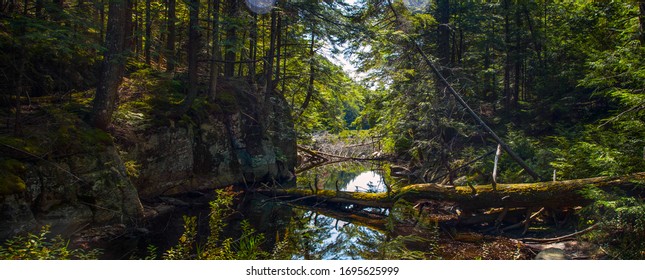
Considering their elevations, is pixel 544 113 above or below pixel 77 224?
above

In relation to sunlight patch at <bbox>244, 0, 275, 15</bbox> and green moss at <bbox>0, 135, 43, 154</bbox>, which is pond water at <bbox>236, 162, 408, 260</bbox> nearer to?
green moss at <bbox>0, 135, 43, 154</bbox>

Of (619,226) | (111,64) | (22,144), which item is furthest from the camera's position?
(111,64)

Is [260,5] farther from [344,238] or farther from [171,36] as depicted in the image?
[344,238]

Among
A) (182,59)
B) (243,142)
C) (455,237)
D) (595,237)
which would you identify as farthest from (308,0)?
(595,237)

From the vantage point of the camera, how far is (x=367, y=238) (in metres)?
8.98

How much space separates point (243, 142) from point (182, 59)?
7021 mm

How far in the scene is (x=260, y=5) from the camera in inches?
595

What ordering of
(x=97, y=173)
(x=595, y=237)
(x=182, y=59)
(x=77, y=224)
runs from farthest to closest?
(x=182, y=59) → (x=97, y=173) → (x=77, y=224) → (x=595, y=237)

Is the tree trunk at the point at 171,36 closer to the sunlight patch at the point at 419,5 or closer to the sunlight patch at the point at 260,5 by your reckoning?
the sunlight patch at the point at 260,5

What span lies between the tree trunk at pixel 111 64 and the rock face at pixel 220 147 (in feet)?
4.07

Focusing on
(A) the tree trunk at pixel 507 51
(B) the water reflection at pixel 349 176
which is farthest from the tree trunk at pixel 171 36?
(A) the tree trunk at pixel 507 51

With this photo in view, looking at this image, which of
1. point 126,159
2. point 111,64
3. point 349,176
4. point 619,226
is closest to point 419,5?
point 349,176

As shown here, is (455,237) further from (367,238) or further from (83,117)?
(83,117)

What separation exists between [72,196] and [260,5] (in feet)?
33.2
